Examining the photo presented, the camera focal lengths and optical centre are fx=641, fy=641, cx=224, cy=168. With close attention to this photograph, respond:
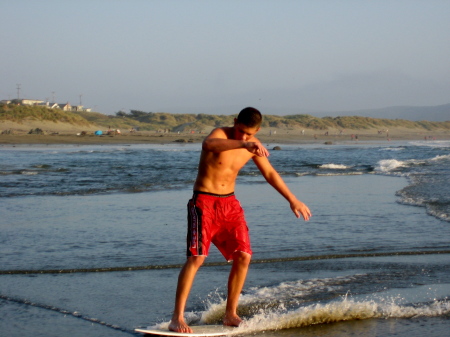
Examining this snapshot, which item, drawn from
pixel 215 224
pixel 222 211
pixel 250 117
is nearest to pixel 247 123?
pixel 250 117

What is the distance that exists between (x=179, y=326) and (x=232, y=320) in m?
0.45

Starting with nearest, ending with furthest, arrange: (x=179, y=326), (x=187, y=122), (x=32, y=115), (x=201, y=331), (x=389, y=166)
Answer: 1. (x=179, y=326)
2. (x=201, y=331)
3. (x=389, y=166)
4. (x=32, y=115)
5. (x=187, y=122)

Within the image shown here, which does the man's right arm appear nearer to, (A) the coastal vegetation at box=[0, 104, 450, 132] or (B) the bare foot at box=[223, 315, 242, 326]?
(B) the bare foot at box=[223, 315, 242, 326]

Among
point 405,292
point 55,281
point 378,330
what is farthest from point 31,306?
point 405,292

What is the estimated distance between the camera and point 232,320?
488cm

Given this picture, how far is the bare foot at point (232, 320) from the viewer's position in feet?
16.0

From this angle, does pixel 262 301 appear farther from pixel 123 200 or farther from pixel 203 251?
pixel 123 200

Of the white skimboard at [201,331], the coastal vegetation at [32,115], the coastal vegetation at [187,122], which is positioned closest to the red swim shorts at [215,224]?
the white skimboard at [201,331]

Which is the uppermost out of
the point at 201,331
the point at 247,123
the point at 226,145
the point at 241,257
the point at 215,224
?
the point at 247,123

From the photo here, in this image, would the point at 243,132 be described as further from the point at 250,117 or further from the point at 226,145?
the point at 226,145

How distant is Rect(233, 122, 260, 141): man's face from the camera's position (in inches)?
185

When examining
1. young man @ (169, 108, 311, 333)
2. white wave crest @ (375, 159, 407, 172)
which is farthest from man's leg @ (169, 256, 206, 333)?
white wave crest @ (375, 159, 407, 172)

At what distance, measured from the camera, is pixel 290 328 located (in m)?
4.89

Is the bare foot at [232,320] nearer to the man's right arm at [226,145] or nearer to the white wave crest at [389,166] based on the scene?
the man's right arm at [226,145]
